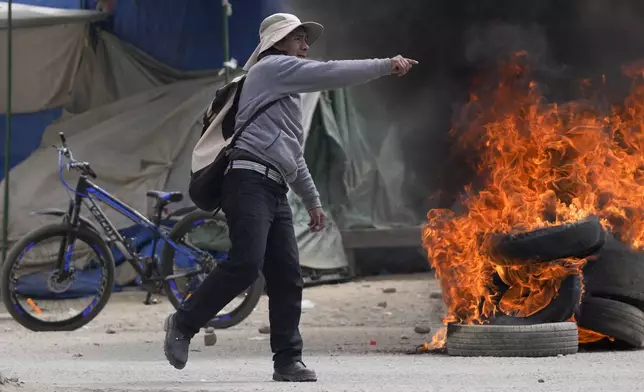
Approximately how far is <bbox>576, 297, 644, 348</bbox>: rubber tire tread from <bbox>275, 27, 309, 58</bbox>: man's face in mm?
2605

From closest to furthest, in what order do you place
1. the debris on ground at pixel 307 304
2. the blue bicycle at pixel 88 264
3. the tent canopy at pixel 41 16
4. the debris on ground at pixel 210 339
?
the debris on ground at pixel 210 339 < the blue bicycle at pixel 88 264 < the debris on ground at pixel 307 304 < the tent canopy at pixel 41 16

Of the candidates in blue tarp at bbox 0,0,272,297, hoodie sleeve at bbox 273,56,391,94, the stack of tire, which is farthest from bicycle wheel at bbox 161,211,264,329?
hoodie sleeve at bbox 273,56,391,94

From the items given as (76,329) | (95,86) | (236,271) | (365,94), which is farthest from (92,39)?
(236,271)

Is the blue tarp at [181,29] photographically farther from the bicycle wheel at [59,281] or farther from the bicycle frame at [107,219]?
the bicycle wheel at [59,281]

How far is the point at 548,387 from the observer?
5.51m

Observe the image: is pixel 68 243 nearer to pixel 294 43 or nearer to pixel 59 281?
pixel 59 281

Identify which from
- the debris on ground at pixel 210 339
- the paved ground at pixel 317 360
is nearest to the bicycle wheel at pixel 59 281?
the paved ground at pixel 317 360

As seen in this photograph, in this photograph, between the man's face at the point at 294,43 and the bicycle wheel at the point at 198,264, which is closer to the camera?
the man's face at the point at 294,43

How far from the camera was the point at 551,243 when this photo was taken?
283 inches

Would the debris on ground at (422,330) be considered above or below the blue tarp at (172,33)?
below

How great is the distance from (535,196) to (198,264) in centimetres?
263

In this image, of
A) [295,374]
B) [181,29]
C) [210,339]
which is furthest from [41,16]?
[295,374]

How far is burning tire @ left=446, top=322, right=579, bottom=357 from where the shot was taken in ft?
23.0

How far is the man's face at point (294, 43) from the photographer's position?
5.83 m
